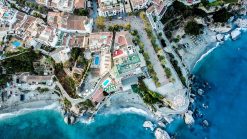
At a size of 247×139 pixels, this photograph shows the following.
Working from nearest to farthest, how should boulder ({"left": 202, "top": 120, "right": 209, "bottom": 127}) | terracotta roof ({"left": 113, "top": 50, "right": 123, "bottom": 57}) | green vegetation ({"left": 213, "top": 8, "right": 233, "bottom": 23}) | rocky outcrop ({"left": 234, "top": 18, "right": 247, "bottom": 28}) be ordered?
terracotta roof ({"left": 113, "top": 50, "right": 123, "bottom": 57}), boulder ({"left": 202, "top": 120, "right": 209, "bottom": 127}), green vegetation ({"left": 213, "top": 8, "right": 233, "bottom": 23}), rocky outcrop ({"left": 234, "top": 18, "right": 247, "bottom": 28})

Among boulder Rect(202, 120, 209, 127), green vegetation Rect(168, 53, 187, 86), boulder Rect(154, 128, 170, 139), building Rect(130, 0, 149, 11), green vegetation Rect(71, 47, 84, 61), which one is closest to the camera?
boulder Rect(154, 128, 170, 139)

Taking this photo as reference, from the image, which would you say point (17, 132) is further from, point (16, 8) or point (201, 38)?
point (201, 38)

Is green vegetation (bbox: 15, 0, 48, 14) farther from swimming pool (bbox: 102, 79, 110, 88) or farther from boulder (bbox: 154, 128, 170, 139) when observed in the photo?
boulder (bbox: 154, 128, 170, 139)

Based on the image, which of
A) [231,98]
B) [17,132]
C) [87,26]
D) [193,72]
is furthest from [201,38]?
[17,132]

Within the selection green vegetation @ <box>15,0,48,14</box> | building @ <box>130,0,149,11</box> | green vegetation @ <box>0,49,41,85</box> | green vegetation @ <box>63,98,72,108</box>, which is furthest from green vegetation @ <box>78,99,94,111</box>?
building @ <box>130,0,149,11</box>

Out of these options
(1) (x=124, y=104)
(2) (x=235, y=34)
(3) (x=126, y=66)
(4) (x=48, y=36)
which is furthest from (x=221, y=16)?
(4) (x=48, y=36)

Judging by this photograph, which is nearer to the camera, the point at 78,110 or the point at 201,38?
the point at 78,110
